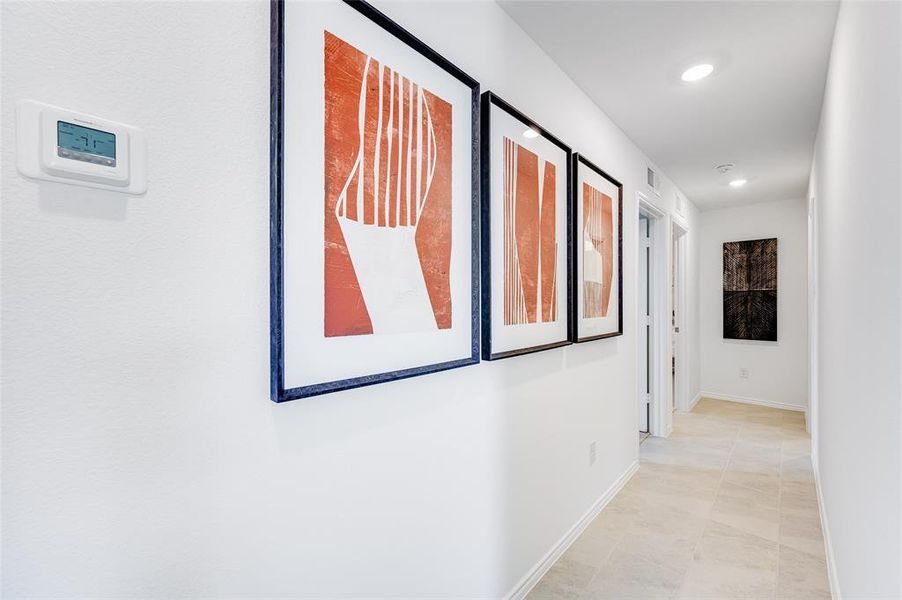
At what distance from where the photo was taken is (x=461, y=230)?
61.1 inches

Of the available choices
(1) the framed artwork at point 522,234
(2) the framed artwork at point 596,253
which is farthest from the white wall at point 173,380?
(2) the framed artwork at point 596,253

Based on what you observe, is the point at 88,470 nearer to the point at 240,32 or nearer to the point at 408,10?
the point at 240,32

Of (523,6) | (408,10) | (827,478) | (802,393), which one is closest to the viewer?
(408,10)

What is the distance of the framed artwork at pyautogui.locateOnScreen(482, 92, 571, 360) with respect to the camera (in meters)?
1.68

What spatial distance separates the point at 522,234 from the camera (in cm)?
190

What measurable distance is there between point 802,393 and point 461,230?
5.63m

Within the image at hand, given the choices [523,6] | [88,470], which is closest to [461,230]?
[523,6]

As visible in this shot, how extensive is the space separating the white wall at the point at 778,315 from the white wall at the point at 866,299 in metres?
3.70

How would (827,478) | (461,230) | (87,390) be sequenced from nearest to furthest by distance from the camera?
(87,390)
(461,230)
(827,478)

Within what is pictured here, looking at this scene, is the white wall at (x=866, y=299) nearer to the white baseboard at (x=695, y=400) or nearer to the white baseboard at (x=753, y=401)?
the white baseboard at (x=695, y=400)

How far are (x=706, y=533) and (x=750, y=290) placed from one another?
4008 mm

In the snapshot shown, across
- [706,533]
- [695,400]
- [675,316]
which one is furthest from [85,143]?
[695,400]

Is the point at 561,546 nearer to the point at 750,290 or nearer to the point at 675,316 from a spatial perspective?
the point at 675,316

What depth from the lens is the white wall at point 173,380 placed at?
2.33 ft
